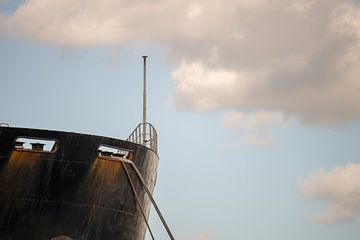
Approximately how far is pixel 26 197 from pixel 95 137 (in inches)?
92.6

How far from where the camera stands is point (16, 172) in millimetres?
15984

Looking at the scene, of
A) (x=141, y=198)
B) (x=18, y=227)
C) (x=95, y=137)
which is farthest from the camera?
(x=141, y=198)

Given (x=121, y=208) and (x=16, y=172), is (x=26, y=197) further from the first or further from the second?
(x=121, y=208)

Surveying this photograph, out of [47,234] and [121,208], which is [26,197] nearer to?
[47,234]

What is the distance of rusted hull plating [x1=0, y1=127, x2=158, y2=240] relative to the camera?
15859 millimetres

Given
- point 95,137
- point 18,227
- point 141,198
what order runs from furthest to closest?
point 141,198, point 95,137, point 18,227

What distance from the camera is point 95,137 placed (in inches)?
662

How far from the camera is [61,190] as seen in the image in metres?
16.1

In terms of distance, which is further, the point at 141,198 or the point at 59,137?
the point at 141,198

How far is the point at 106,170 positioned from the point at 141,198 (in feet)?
5.97

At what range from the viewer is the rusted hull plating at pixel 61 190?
15859mm

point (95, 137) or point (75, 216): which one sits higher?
point (95, 137)

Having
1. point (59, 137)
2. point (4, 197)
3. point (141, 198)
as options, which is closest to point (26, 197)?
point (4, 197)

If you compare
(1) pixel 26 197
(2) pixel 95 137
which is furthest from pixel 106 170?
(1) pixel 26 197
